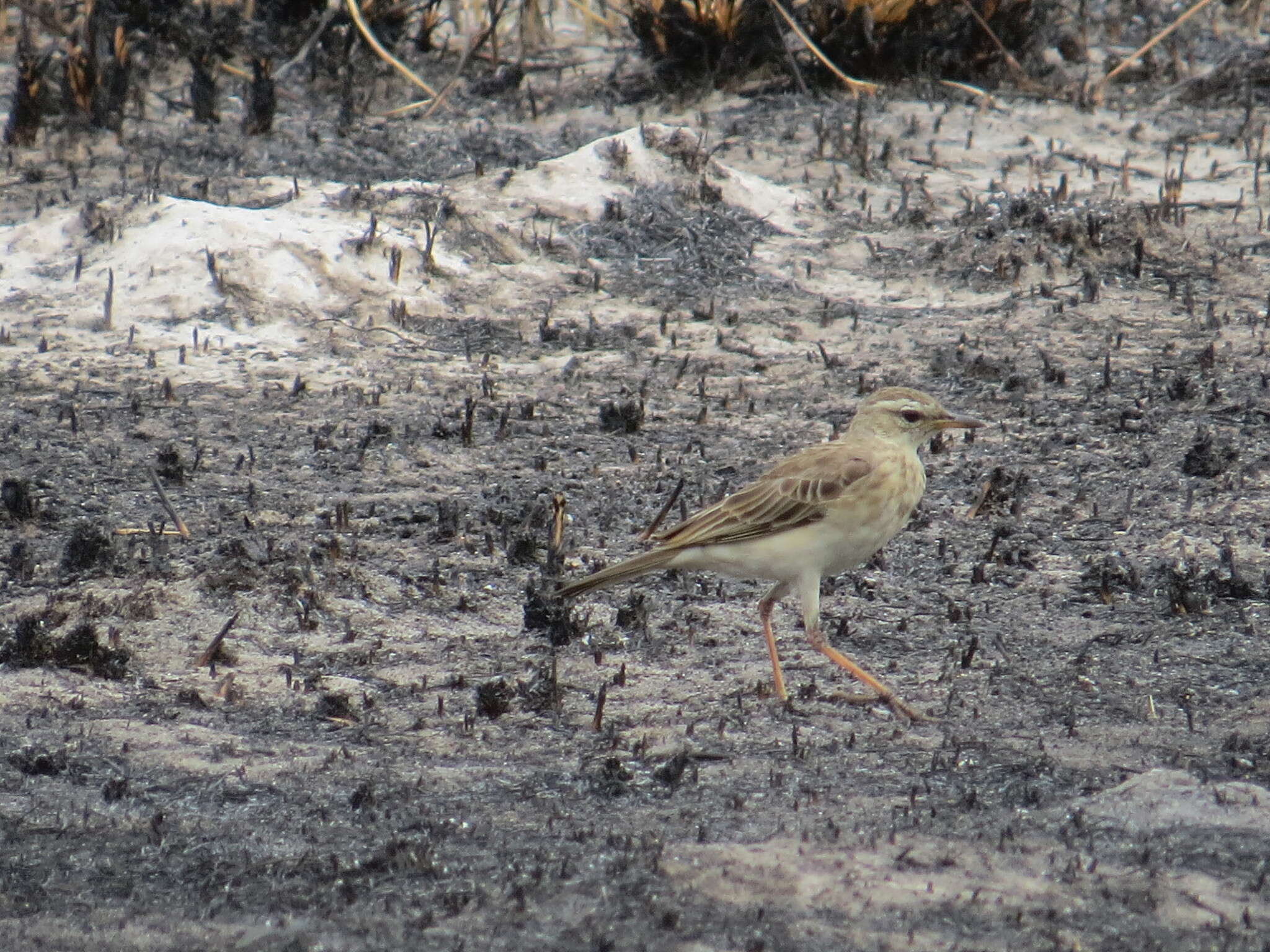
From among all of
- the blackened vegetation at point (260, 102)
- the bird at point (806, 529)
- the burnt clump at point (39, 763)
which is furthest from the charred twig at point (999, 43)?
the burnt clump at point (39, 763)

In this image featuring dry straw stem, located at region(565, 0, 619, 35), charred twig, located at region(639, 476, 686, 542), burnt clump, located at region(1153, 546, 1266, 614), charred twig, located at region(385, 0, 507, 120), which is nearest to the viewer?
burnt clump, located at region(1153, 546, 1266, 614)

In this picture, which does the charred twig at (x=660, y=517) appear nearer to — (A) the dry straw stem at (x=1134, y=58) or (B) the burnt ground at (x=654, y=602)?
(B) the burnt ground at (x=654, y=602)

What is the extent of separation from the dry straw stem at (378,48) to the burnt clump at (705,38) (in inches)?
64.5

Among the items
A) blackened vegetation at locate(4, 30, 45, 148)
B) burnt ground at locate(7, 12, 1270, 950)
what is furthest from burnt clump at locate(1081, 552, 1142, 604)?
blackened vegetation at locate(4, 30, 45, 148)

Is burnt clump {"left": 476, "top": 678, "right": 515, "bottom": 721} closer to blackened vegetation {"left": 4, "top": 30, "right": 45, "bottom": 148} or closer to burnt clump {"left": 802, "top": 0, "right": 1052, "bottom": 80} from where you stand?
blackened vegetation {"left": 4, "top": 30, "right": 45, "bottom": 148}

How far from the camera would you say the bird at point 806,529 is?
Answer: 583 centimetres

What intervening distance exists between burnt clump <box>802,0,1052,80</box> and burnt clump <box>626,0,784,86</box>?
1.17 feet

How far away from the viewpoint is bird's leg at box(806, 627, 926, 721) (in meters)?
5.68

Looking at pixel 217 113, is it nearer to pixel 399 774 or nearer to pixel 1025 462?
pixel 1025 462

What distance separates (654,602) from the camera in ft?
22.1

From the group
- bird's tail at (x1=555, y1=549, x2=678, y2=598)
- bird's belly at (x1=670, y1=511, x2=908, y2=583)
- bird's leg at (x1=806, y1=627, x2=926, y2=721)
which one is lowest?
bird's leg at (x1=806, y1=627, x2=926, y2=721)

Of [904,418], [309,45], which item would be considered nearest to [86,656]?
[904,418]

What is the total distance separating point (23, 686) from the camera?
5656mm

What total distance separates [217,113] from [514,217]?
295cm
